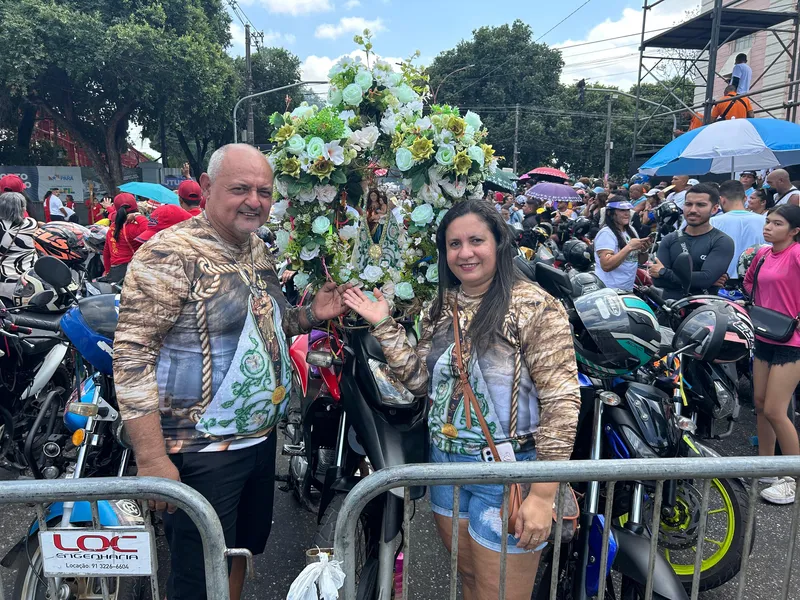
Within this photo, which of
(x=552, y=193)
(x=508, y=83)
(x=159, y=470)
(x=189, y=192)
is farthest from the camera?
(x=508, y=83)

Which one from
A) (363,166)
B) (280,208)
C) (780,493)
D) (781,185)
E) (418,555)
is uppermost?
(781,185)

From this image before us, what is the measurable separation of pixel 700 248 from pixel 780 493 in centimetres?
190

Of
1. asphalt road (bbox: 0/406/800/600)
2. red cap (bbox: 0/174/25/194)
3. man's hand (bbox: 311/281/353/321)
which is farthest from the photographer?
red cap (bbox: 0/174/25/194)

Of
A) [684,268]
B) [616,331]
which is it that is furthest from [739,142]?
[616,331]

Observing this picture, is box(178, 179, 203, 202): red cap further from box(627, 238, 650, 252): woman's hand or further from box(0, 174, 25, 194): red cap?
box(627, 238, 650, 252): woman's hand

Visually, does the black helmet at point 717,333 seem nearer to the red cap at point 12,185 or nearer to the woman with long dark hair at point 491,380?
the woman with long dark hair at point 491,380

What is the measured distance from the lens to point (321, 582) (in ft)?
4.94

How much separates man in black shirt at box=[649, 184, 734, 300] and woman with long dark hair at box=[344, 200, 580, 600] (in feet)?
9.95

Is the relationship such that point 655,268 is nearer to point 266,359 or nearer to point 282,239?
point 282,239

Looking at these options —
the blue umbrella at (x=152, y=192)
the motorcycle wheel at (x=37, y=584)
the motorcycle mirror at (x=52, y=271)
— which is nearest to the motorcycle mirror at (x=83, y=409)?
the motorcycle wheel at (x=37, y=584)

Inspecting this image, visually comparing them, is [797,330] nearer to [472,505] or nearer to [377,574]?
[472,505]

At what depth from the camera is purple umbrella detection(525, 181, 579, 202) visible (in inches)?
599

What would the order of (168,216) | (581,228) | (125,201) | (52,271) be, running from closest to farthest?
(52,271) → (168,216) → (125,201) → (581,228)

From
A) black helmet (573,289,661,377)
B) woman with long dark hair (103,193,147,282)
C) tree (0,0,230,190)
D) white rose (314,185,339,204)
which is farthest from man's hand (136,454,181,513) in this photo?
tree (0,0,230,190)
